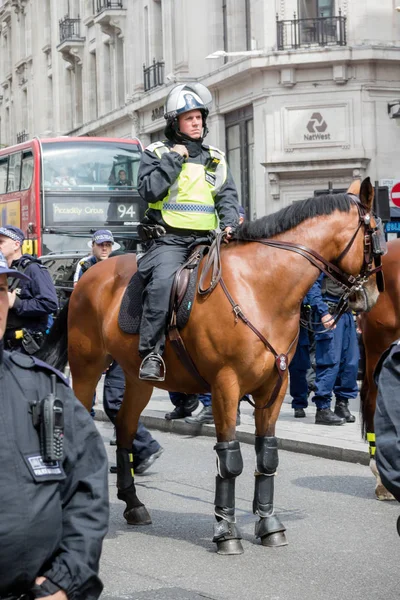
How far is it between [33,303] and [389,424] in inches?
229

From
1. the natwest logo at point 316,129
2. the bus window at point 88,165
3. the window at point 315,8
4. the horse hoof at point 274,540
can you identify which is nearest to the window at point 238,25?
the window at point 315,8

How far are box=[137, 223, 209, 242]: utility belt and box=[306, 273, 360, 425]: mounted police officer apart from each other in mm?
4365

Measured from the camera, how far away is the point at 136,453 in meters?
9.16

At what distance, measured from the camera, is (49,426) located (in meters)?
2.82

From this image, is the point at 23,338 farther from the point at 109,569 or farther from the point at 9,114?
the point at 9,114

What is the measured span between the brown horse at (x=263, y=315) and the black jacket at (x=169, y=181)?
39 centimetres

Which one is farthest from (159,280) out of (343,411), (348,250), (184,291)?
(343,411)

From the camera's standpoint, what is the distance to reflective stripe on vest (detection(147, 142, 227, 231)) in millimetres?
7344

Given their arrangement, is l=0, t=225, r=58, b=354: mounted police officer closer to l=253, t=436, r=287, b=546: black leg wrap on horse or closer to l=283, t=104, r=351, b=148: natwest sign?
l=253, t=436, r=287, b=546: black leg wrap on horse

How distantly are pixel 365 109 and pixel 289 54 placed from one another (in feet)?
8.37

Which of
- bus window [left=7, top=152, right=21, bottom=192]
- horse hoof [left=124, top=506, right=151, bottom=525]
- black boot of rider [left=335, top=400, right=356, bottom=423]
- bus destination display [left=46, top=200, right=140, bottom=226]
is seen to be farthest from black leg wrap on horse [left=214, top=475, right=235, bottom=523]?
bus window [left=7, top=152, right=21, bottom=192]

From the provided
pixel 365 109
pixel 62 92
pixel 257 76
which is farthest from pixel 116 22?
pixel 365 109

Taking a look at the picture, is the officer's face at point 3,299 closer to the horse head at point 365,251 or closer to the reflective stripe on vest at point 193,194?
the horse head at point 365,251

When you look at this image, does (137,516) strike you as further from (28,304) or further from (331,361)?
(331,361)
